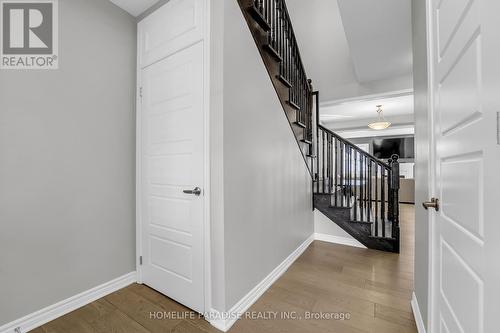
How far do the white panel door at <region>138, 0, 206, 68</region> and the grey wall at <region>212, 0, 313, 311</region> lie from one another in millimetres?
299

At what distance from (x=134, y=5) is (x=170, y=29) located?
510 millimetres

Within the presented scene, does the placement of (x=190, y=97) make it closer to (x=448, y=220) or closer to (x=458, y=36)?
(x=458, y=36)

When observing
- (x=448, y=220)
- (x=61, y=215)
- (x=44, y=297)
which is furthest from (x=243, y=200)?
(x=44, y=297)

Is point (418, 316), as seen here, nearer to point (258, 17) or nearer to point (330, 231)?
point (330, 231)

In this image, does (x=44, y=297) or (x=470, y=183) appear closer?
(x=470, y=183)

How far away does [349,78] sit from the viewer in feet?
13.5

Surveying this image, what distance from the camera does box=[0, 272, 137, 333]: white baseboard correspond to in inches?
56.6

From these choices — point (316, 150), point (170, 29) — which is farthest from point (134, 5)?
point (316, 150)

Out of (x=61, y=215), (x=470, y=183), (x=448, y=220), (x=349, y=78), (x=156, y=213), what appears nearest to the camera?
(x=470, y=183)

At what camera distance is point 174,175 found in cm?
179

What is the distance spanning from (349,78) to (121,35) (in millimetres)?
3829

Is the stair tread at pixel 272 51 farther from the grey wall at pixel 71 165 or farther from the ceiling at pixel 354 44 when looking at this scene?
the grey wall at pixel 71 165

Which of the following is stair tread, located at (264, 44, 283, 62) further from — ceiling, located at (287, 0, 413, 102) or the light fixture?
the light fixture

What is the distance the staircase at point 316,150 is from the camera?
2100mm
